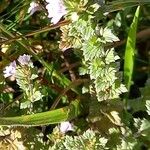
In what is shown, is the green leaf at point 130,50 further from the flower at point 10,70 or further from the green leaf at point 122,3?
the flower at point 10,70

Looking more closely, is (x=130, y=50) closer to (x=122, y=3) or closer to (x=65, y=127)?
(x=122, y=3)

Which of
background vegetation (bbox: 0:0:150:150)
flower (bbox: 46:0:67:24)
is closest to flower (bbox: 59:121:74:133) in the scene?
background vegetation (bbox: 0:0:150:150)

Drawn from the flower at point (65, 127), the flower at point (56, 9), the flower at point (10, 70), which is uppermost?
the flower at point (56, 9)

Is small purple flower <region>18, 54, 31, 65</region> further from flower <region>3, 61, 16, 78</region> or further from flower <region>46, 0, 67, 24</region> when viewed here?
flower <region>46, 0, 67, 24</region>

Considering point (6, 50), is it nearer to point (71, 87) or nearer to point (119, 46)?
point (71, 87)

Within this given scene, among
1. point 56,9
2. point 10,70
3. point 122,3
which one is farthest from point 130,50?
point 10,70

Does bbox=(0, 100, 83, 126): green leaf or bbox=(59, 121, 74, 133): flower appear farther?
bbox=(59, 121, 74, 133): flower

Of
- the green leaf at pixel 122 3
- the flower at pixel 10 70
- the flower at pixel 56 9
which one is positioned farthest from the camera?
the flower at pixel 10 70

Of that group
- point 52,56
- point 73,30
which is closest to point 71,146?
A: point 73,30

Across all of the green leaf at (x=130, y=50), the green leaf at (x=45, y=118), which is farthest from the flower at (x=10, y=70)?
the green leaf at (x=130, y=50)
